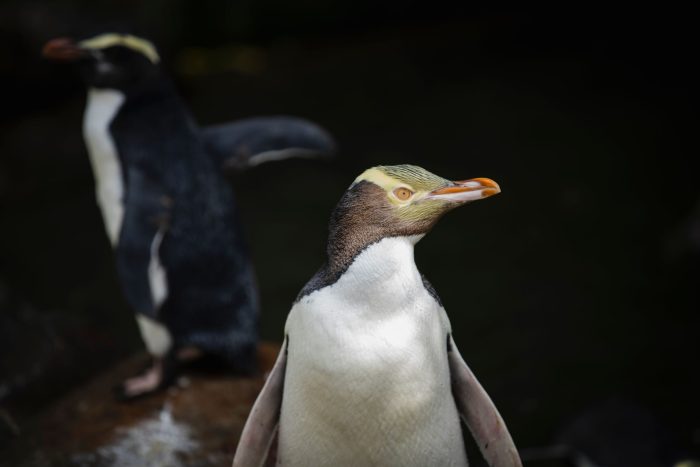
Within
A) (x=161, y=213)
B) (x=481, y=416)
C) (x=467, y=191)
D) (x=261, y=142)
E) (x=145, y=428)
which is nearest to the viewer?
(x=467, y=191)

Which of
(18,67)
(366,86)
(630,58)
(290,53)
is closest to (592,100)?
(630,58)

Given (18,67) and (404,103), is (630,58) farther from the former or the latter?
(18,67)

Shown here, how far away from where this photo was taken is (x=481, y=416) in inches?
104

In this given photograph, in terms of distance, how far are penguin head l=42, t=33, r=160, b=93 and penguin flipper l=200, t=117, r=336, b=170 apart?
1.16ft

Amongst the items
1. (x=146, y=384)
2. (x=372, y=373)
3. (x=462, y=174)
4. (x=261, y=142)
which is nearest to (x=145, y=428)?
(x=146, y=384)

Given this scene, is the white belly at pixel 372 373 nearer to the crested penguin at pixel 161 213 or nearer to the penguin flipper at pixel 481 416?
the penguin flipper at pixel 481 416

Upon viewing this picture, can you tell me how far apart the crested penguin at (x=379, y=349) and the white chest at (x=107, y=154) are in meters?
1.33

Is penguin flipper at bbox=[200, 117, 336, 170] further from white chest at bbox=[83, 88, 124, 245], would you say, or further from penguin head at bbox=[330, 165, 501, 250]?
penguin head at bbox=[330, 165, 501, 250]

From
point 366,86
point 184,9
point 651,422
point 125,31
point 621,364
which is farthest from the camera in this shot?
point 184,9

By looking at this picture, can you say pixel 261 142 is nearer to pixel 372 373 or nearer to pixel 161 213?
pixel 161 213

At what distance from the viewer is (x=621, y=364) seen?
5141mm

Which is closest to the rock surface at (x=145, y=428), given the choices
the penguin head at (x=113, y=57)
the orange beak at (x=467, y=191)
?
the penguin head at (x=113, y=57)

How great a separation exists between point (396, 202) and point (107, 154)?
1.63 m

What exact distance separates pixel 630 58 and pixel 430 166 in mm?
2882
